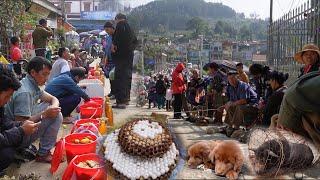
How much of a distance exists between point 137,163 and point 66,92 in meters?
5.20

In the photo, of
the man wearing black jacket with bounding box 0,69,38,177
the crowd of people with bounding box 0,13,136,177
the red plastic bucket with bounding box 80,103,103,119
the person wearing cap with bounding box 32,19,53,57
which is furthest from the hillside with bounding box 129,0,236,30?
the man wearing black jacket with bounding box 0,69,38,177

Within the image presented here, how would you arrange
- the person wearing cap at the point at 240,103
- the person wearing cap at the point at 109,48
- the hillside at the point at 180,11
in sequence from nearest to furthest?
the person wearing cap at the point at 240,103, the person wearing cap at the point at 109,48, the hillside at the point at 180,11

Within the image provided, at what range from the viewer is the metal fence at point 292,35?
10.2 meters

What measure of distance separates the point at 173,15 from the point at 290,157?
322 ft

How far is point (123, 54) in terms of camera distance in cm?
823

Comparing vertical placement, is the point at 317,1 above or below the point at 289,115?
above

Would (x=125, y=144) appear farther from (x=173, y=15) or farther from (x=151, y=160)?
(x=173, y=15)

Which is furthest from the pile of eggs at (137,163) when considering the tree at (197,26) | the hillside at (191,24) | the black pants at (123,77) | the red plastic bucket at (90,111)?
the tree at (197,26)

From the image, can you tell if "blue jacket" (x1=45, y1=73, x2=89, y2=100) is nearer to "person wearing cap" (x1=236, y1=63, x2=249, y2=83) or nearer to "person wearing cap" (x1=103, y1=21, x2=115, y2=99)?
"person wearing cap" (x1=103, y1=21, x2=115, y2=99)

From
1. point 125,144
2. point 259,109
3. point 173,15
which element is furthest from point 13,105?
point 173,15

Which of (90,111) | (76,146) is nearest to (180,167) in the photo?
(76,146)

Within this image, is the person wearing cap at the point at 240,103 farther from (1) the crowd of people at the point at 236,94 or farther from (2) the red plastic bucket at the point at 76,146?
(2) the red plastic bucket at the point at 76,146

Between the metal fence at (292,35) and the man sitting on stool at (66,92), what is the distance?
19.0 ft

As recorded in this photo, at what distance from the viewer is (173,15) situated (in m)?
98.6
